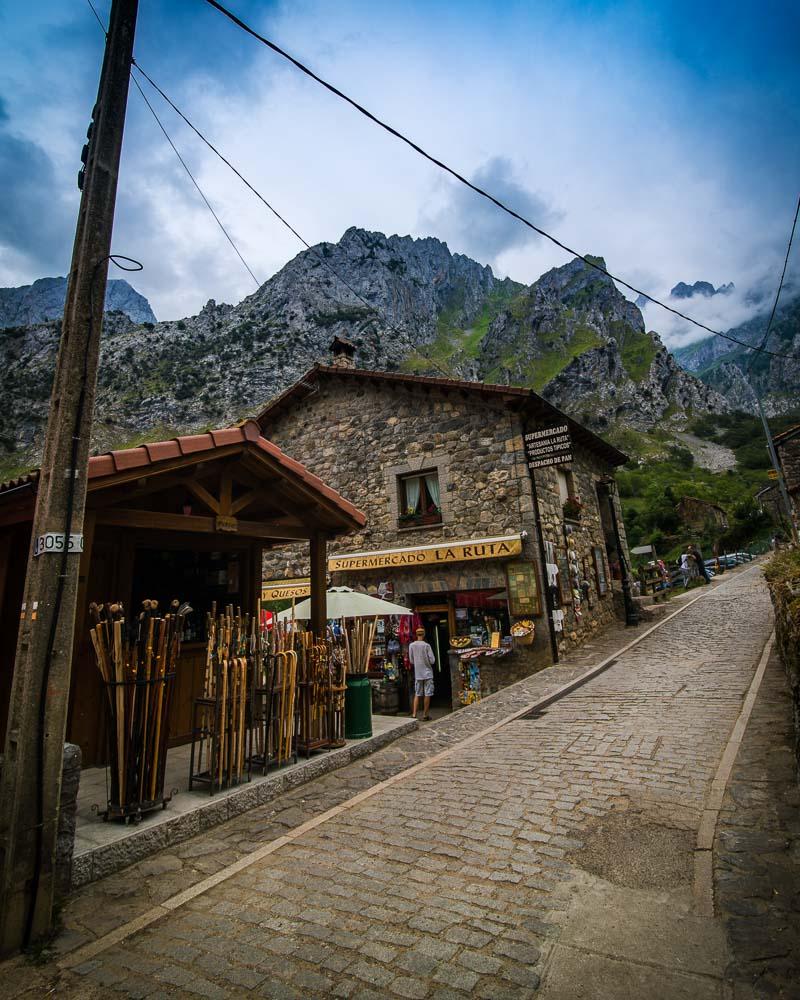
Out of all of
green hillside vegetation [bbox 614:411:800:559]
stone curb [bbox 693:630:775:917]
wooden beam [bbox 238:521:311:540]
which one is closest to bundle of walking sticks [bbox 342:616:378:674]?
wooden beam [bbox 238:521:311:540]

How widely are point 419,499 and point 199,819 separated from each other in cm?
933

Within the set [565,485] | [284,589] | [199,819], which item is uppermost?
[565,485]

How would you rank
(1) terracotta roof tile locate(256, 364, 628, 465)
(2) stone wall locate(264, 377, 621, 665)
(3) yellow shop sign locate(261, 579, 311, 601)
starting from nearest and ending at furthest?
(1) terracotta roof tile locate(256, 364, 628, 465) → (2) stone wall locate(264, 377, 621, 665) → (3) yellow shop sign locate(261, 579, 311, 601)

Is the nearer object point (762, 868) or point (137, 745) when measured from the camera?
point (762, 868)

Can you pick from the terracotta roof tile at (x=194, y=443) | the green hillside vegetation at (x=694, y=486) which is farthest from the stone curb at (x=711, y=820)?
the green hillside vegetation at (x=694, y=486)

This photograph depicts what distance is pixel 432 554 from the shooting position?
11.8 m

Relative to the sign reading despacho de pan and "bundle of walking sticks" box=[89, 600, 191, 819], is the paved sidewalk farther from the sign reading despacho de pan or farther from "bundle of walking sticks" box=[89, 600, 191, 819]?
the sign reading despacho de pan

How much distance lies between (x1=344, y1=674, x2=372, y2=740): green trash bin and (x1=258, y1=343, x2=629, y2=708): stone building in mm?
5307

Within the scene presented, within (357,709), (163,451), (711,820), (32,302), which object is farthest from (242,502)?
(32,302)

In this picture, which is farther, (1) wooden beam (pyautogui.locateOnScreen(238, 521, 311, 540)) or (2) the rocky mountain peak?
(2) the rocky mountain peak

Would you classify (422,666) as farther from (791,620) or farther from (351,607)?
(791,620)

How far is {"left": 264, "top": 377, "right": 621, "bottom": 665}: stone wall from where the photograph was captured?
1158 centimetres

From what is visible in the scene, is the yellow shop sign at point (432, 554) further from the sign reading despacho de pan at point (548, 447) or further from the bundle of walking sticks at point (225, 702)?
the bundle of walking sticks at point (225, 702)

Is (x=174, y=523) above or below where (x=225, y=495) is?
below
